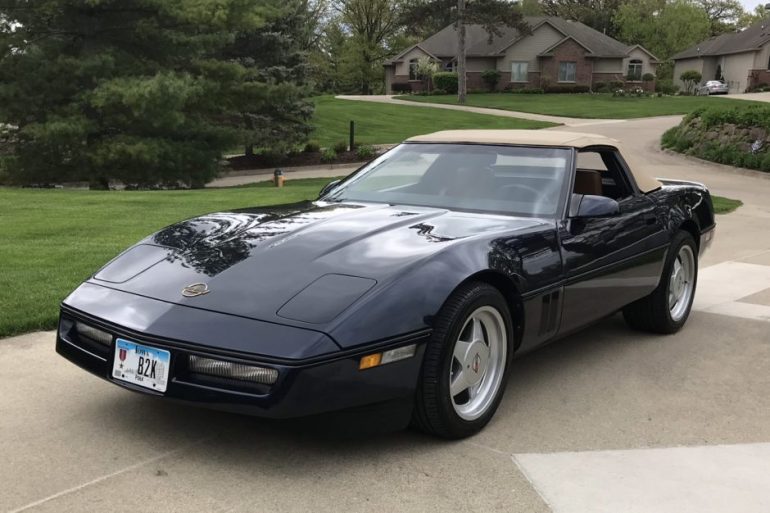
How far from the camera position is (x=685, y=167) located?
20266mm

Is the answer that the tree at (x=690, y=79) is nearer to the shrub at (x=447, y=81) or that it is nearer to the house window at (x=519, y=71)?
the house window at (x=519, y=71)

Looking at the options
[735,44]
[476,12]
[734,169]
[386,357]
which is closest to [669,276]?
[386,357]

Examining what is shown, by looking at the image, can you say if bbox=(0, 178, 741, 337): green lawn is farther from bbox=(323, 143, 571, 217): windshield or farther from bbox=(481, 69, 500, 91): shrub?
bbox=(481, 69, 500, 91): shrub

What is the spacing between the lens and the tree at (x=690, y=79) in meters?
62.8

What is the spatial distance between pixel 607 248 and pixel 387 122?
1276 inches

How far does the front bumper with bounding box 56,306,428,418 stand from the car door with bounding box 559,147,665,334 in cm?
136

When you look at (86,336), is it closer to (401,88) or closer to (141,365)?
(141,365)

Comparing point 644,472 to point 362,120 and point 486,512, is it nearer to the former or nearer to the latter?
point 486,512

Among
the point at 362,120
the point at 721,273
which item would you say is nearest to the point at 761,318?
the point at 721,273

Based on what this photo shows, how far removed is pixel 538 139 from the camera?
466cm

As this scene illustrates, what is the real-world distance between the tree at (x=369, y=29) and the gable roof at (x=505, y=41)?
622 centimetres

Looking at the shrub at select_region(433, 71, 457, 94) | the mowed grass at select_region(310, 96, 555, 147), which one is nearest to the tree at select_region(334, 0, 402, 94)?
the shrub at select_region(433, 71, 457, 94)

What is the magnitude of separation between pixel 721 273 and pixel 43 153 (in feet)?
53.4

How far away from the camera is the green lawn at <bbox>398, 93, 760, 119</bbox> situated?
40.8 m
